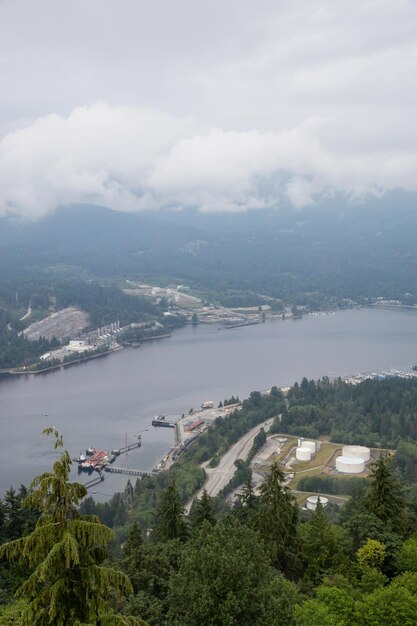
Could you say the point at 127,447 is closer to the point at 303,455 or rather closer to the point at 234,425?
the point at 234,425

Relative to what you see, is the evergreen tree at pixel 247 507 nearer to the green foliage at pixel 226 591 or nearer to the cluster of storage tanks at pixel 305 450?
the green foliage at pixel 226 591

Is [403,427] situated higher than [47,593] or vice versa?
[47,593]

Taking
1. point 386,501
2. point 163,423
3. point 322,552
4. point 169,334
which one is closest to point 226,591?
point 322,552

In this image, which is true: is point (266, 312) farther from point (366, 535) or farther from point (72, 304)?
point (366, 535)

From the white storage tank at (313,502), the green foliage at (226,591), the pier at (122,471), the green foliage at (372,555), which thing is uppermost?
the green foliage at (226,591)

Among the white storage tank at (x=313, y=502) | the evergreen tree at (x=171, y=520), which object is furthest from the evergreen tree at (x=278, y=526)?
the white storage tank at (x=313, y=502)

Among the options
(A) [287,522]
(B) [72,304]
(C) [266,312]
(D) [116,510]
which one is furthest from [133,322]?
(A) [287,522]

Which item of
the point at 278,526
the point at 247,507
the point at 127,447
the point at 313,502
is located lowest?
the point at 127,447
